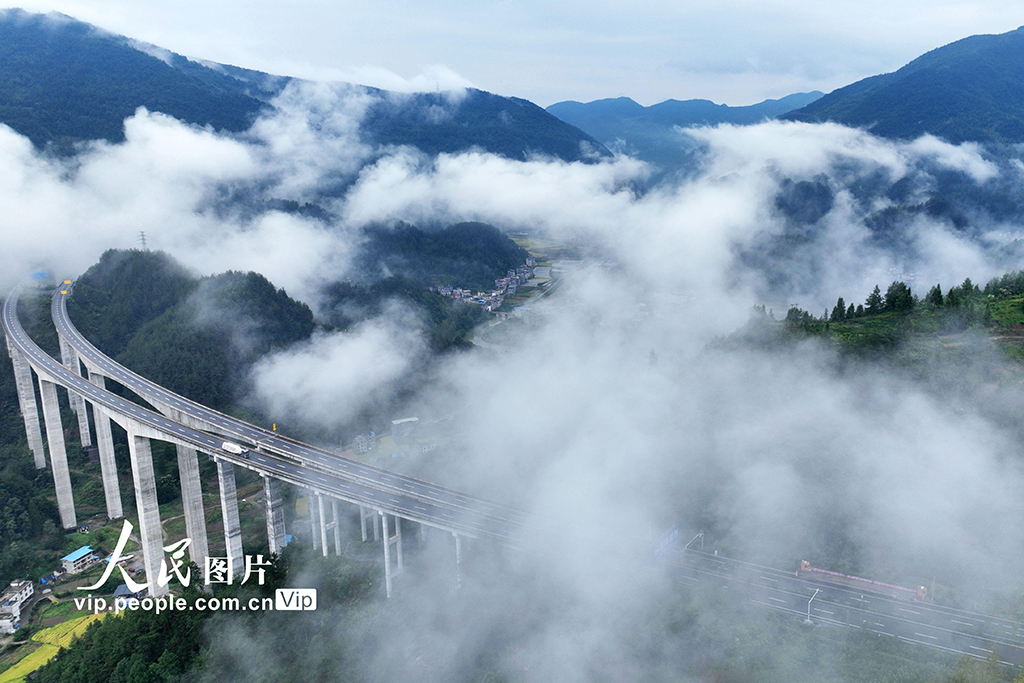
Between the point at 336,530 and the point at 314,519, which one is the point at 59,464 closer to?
the point at 314,519

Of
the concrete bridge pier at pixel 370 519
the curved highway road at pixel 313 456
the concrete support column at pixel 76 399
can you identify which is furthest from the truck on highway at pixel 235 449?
the concrete support column at pixel 76 399

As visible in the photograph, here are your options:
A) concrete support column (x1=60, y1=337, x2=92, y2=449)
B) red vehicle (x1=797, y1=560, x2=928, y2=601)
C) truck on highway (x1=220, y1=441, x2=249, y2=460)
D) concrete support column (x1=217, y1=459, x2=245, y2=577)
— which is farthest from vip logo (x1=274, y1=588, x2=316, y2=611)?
concrete support column (x1=60, y1=337, x2=92, y2=449)

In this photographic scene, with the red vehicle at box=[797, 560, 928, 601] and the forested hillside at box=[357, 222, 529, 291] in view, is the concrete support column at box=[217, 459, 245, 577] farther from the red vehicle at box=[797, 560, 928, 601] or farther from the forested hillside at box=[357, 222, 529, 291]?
the forested hillside at box=[357, 222, 529, 291]

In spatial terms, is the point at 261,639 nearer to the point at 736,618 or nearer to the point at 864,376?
the point at 736,618

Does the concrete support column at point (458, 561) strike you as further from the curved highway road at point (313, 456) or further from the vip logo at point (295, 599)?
the vip logo at point (295, 599)

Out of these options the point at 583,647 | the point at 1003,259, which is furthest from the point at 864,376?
the point at 1003,259

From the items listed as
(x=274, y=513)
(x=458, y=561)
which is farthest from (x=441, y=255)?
(x=458, y=561)
